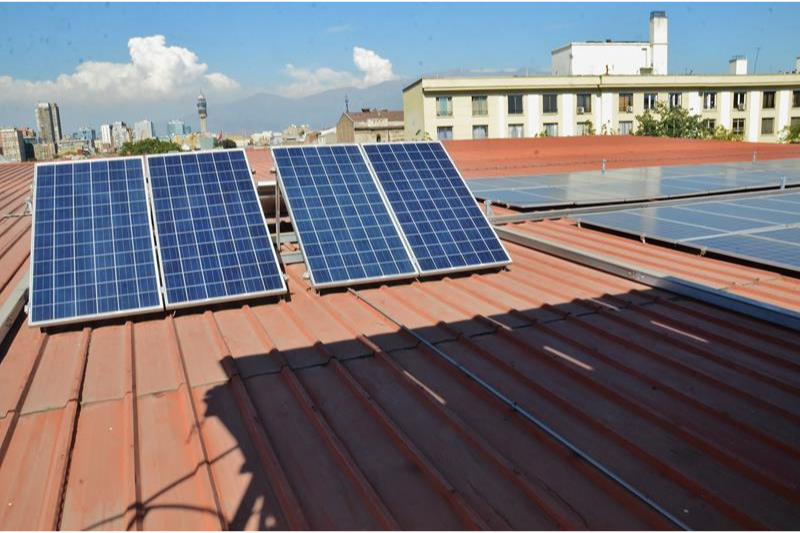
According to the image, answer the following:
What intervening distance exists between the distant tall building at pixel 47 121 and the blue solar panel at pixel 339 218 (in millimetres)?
187803

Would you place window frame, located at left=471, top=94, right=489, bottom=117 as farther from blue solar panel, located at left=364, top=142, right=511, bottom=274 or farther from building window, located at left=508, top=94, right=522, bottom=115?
blue solar panel, located at left=364, top=142, right=511, bottom=274

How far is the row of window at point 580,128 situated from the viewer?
61094 millimetres

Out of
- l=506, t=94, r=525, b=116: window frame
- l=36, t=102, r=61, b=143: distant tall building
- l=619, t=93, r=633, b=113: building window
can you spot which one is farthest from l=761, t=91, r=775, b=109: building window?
l=36, t=102, r=61, b=143: distant tall building

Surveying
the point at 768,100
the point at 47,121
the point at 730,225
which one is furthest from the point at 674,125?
the point at 47,121

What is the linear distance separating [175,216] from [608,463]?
6157 millimetres

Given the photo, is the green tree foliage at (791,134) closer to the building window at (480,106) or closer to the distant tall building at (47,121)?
the building window at (480,106)

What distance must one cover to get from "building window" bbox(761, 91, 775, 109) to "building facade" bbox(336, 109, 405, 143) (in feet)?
135

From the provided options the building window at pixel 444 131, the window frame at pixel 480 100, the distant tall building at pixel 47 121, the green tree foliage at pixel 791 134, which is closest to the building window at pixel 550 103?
the window frame at pixel 480 100

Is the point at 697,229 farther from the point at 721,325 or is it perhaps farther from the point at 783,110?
the point at 783,110

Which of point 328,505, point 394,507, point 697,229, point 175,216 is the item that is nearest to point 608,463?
point 394,507

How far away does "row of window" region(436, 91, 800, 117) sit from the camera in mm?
60344

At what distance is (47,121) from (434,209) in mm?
203480

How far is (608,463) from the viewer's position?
13.5ft

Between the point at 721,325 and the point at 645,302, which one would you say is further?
the point at 645,302
